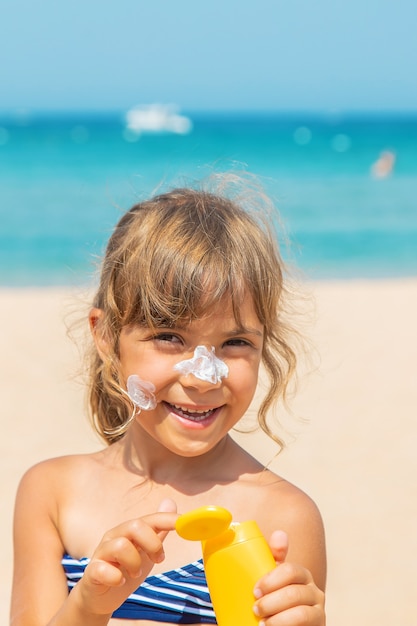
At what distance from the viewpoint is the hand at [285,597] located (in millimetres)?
1834

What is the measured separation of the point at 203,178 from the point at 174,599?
122 cm

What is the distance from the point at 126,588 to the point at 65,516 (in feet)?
2.04

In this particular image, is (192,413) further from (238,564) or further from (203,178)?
(203,178)

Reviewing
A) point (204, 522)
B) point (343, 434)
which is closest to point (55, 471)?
point (204, 522)

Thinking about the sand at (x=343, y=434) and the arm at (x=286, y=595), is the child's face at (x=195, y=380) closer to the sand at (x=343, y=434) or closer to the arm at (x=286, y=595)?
the arm at (x=286, y=595)

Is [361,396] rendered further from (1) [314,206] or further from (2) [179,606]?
(1) [314,206]

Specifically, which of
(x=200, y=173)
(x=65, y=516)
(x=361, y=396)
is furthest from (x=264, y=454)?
(x=65, y=516)

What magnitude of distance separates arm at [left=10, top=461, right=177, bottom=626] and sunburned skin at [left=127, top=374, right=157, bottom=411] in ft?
1.41

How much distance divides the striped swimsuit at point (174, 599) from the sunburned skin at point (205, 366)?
506 millimetres

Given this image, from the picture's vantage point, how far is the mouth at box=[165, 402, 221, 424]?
7.83 ft

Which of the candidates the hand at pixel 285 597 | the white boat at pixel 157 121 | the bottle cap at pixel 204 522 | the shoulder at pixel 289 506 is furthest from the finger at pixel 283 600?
the white boat at pixel 157 121

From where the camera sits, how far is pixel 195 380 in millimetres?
2330

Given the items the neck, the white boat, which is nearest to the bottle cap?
the neck

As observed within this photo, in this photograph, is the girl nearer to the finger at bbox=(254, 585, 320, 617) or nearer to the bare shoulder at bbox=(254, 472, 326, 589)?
the bare shoulder at bbox=(254, 472, 326, 589)
